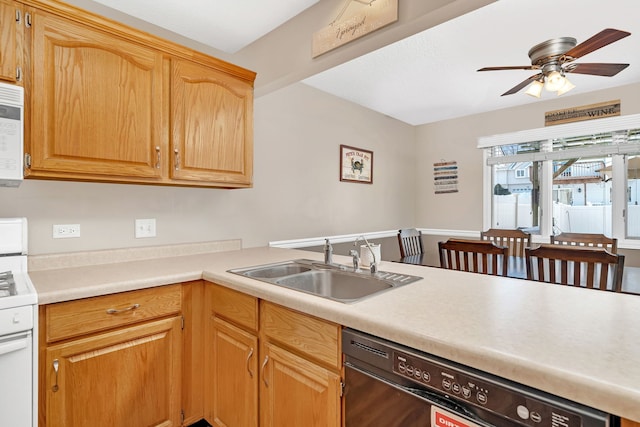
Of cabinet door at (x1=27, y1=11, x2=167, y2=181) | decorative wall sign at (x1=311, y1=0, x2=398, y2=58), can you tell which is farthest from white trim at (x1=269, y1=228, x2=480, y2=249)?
decorative wall sign at (x1=311, y1=0, x2=398, y2=58)

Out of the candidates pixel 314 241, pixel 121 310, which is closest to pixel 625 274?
pixel 314 241

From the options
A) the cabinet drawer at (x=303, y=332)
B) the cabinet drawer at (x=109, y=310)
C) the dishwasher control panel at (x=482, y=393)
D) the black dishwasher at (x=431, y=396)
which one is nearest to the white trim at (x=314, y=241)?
the cabinet drawer at (x=109, y=310)

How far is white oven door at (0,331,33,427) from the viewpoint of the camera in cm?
108

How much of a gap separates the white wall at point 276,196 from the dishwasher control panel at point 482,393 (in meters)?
1.75

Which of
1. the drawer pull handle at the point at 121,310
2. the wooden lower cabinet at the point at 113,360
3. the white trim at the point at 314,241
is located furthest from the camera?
the white trim at the point at 314,241

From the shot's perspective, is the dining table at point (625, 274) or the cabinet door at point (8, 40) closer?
the cabinet door at point (8, 40)

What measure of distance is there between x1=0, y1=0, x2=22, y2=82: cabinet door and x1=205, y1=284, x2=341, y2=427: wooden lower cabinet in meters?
1.24

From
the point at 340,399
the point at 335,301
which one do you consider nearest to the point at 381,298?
the point at 335,301

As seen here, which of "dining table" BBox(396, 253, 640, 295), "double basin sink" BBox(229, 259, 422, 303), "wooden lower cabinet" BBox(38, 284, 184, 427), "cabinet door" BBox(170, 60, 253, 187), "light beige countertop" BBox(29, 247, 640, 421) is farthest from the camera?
"dining table" BBox(396, 253, 640, 295)

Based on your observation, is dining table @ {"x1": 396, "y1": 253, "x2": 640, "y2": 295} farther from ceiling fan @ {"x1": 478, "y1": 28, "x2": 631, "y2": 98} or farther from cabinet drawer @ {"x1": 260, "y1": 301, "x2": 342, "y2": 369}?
cabinet drawer @ {"x1": 260, "y1": 301, "x2": 342, "y2": 369}

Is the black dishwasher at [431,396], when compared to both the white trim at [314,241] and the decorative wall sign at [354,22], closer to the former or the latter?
the decorative wall sign at [354,22]

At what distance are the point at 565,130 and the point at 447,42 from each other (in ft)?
6.61

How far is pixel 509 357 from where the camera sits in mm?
713

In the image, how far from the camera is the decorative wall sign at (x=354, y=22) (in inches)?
58.0
